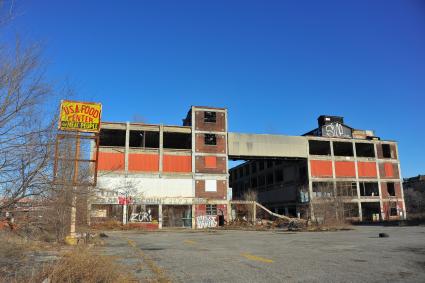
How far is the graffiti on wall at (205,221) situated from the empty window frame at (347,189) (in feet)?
70.3

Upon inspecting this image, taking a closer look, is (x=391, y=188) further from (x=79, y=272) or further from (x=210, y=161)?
(x=79, y=272)

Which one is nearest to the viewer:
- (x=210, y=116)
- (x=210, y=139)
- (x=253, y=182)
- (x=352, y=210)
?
(x=210, y=139)

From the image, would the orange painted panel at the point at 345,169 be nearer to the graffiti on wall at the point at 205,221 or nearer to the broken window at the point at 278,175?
the broken window at the point at 278,175

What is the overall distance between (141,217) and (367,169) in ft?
126

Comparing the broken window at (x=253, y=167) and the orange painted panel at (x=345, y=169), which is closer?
the orange painted panel at (x=345, y=169)

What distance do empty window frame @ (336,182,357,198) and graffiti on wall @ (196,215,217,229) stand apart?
2142 centimetres

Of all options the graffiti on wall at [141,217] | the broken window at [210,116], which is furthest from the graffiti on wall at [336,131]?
the graffiti on wall at [141,217]

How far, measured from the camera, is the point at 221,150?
181 feet

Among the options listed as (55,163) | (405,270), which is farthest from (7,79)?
(405,270)

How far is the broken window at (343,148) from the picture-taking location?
216 feet

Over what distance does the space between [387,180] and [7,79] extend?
221 feet

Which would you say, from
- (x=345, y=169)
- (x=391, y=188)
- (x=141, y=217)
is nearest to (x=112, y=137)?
(x=141, y=217)

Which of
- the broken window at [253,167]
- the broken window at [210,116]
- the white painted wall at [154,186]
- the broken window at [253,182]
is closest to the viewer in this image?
the white painted wall at [154,186]

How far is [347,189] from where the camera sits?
62250 mm
